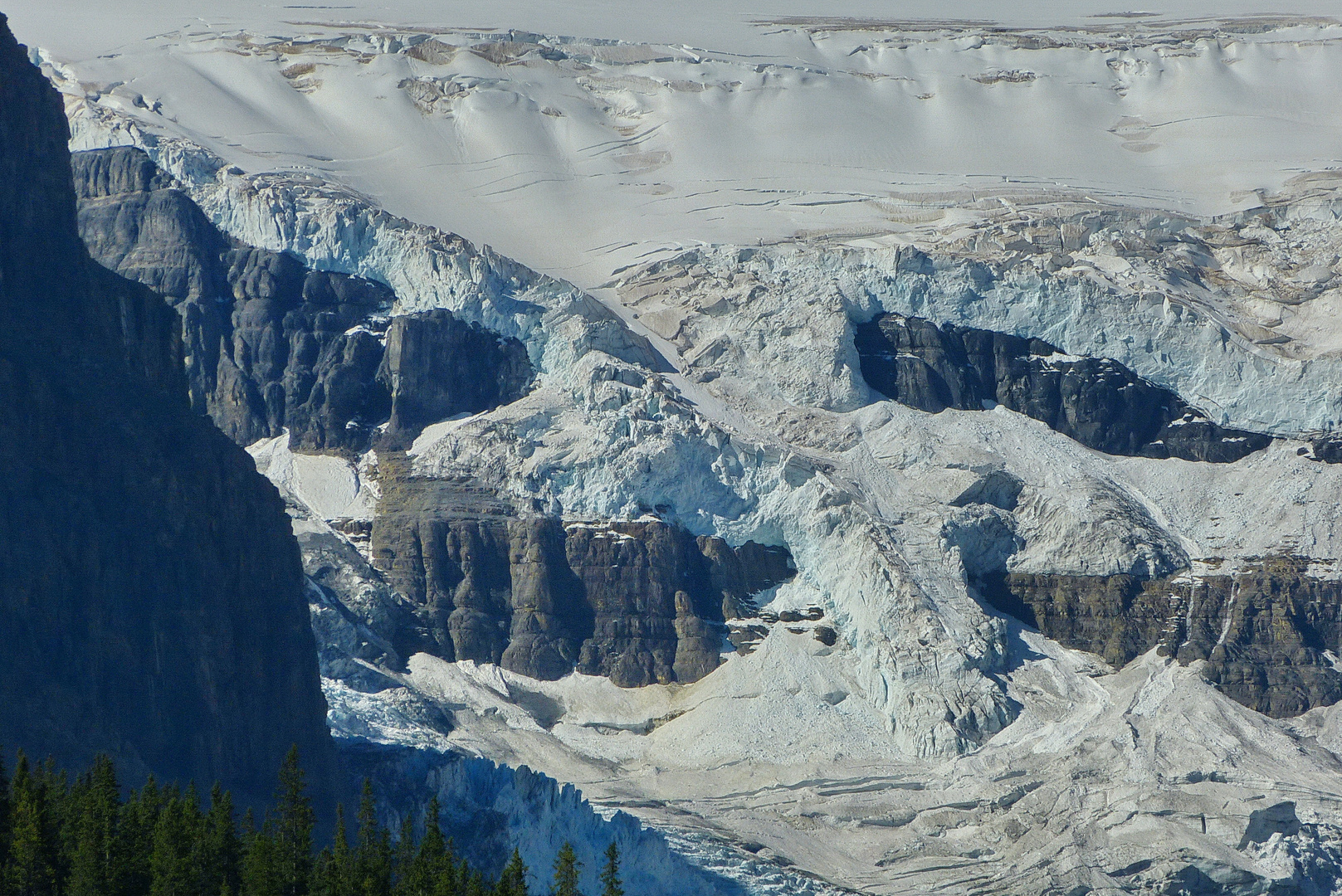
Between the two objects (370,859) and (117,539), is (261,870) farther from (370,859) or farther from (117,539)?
(117,539)

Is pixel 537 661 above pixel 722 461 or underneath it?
underneath

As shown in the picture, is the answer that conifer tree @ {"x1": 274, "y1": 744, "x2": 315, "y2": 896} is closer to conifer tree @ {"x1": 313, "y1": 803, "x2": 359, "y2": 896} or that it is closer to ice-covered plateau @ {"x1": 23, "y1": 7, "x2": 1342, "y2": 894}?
conifer tree @ {"x1": 313, "y1": 803, "x2": 359, "y2": 896}

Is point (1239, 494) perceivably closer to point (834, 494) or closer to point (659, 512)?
point (834, 494)

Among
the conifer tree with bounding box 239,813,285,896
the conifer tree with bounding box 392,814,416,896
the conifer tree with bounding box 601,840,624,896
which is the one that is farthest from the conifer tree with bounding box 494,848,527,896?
the conifer tree with bounding box 239,813,285,896

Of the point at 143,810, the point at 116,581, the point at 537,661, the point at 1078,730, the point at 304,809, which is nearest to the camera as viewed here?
the point at 143,810

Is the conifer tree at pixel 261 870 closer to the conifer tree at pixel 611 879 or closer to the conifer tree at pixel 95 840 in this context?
the conifer tree at pixel 95 840

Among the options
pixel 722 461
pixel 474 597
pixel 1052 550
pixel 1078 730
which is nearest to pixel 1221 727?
pixel 1078 730

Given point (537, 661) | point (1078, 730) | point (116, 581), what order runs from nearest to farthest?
point (116, 581) → point (1078, 730) → point (537, 661)
